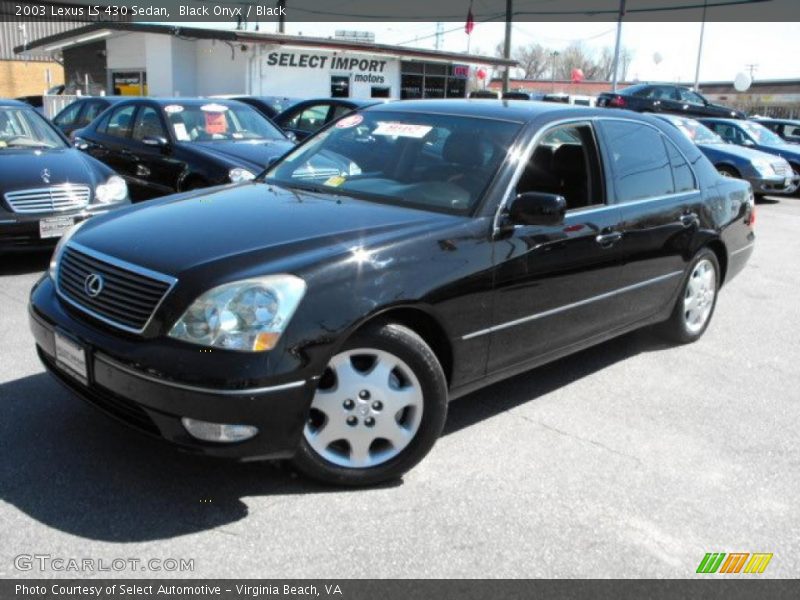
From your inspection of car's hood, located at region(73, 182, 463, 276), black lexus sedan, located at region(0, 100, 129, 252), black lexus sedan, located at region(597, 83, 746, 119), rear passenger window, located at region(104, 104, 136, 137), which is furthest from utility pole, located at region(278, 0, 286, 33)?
car's hood, located at region(73, 182, 463, 276)

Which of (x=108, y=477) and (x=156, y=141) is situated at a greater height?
(x=156, y=141)

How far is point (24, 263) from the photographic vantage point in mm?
6996

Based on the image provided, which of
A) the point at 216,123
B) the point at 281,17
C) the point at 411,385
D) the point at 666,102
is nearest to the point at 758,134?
the point at 666,102

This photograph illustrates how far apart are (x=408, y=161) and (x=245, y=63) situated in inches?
830

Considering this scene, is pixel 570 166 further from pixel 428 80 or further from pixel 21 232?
pixel 428 80

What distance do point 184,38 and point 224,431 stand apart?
23.0 metres

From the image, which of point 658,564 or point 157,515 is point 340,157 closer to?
point 157,515

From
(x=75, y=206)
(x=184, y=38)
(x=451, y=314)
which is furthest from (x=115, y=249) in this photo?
(x=184, y=38)

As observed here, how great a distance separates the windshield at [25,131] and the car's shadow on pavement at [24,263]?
1.04m

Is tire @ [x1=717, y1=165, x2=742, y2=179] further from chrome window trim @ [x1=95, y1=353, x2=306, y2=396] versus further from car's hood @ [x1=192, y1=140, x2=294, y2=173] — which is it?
chrome window trim @ [x1=95, y1=353, x2=306, y2=396]

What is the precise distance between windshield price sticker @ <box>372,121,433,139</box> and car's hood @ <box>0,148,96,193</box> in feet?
12.2

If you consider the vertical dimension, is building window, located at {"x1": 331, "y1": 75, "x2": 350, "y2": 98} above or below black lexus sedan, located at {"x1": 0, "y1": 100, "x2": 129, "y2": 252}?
above

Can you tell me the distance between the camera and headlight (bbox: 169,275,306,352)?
280 cm
